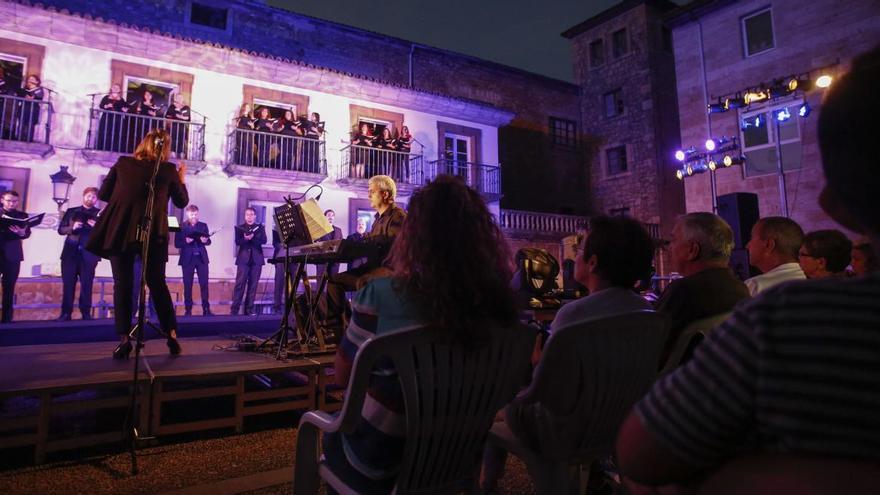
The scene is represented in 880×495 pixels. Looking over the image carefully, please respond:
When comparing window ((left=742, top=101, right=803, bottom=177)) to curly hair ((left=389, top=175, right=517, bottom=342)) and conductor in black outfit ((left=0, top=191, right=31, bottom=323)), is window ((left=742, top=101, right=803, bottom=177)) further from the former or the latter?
conductor in black outfit ((left=0, top=191, right=31, bottom=323))

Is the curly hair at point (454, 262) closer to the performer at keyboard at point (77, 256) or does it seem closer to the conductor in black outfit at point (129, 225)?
the conductor in black outfit at point (129, 225)

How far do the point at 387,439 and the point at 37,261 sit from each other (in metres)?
11.6

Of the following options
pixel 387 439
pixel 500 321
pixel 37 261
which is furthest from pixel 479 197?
pixel 37 261

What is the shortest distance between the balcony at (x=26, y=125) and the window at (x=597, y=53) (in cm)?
1981

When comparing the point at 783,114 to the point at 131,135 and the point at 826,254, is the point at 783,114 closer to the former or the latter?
the point at 826,254

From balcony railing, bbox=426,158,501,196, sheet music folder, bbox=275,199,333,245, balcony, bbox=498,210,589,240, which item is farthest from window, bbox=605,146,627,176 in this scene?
sheet music folder, bbox=275,199,333,245

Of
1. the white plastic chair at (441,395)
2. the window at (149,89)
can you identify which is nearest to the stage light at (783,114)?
the white plastic chair at (441,395)

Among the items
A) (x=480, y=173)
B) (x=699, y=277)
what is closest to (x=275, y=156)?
(x=480, y=173)

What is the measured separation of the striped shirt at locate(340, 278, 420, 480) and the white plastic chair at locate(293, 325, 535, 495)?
46 mm

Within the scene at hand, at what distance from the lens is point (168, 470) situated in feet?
8.49

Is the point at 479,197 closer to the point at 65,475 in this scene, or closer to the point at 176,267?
the point at 65,475

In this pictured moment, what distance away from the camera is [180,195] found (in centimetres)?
393

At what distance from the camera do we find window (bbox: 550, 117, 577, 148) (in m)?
20.9

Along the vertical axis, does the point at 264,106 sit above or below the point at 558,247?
above
